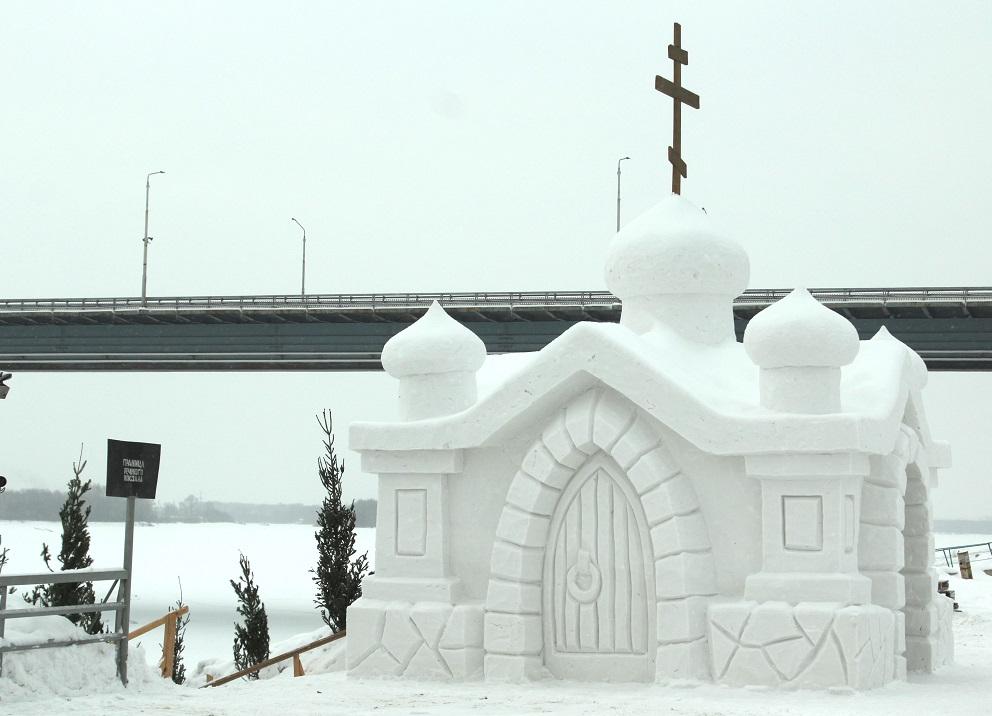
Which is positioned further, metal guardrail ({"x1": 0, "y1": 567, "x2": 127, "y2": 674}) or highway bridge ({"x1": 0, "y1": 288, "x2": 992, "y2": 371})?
highway bridge ({"x1": 0, "y1": 288, "x2": 992, "y2": 371})

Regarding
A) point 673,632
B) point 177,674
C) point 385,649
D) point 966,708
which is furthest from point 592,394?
point 177,674

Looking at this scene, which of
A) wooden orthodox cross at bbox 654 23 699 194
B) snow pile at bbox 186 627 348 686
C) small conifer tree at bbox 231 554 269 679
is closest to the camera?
wooden orthodox cross at bbox 654 23 699 194

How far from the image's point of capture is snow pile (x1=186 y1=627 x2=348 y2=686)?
60.6 ft

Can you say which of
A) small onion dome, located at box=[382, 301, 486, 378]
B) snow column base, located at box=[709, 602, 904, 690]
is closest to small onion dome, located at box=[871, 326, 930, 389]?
snow column base, located at box=[709, 602, 904, 690]

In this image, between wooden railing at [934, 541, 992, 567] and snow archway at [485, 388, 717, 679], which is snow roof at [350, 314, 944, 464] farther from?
wooden railing at [934, 541, 992, 567]

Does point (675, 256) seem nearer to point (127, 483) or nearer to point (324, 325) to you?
point (127, 483)

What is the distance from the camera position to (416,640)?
46.2 ft

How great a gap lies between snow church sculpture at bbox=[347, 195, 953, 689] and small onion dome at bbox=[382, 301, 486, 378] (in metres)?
0.02

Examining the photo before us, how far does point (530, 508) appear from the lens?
13.7 metres

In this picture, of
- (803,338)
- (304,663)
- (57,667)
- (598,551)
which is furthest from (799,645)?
(304,663)

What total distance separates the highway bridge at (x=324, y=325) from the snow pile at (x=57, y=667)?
26.7m

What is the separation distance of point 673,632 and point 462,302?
2778cm

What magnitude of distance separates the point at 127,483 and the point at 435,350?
3.45 meters

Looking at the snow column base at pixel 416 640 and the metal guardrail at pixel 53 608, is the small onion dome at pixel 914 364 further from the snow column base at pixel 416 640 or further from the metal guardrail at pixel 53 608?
the metal guardrail at pixel 53 608
